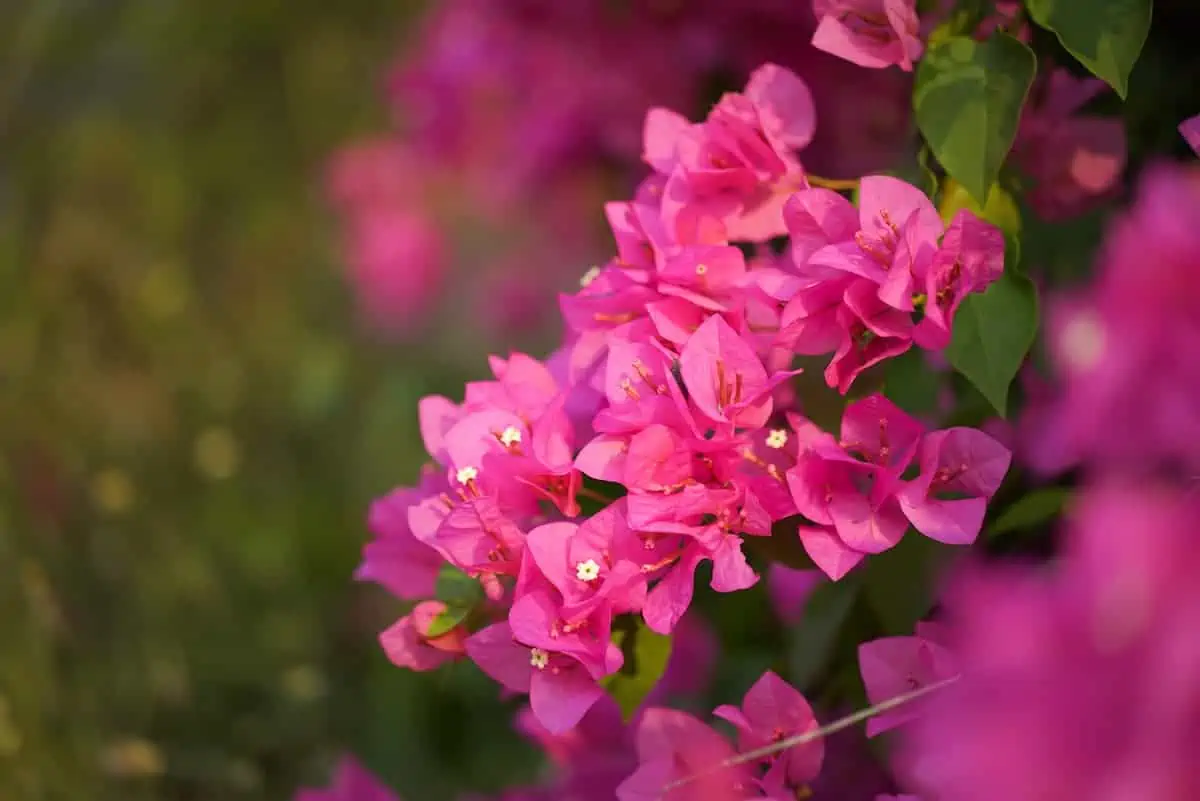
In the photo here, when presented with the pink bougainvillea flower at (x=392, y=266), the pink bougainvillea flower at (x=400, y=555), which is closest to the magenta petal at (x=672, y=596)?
the pink bougainvillea flower at (x=400, y=555)

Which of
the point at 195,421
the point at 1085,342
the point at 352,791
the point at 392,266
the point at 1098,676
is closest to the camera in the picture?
the point at 1098,676

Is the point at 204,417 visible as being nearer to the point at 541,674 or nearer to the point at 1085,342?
the point at 541,674

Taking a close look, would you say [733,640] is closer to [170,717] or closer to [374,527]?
[374,527]

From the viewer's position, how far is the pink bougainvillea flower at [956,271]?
0.40 metres

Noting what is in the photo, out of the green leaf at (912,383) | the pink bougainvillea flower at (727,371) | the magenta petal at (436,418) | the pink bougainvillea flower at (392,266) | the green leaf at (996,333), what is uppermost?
the pink bougainvillea flower at (727,371)

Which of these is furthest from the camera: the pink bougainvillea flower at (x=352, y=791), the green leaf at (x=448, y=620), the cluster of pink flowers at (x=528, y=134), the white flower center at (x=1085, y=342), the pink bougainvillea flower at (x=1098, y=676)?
the cluster of pink flowers at (x=528, y=134)

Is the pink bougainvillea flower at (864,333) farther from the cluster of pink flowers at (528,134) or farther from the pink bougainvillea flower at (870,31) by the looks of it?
the cluster of pink flowers at (528,134)

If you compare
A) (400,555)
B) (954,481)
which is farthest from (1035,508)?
(400,555)

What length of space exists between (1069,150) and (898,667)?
26 centimetres

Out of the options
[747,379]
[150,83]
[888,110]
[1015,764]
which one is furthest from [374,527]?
[150,83]

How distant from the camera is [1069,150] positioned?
0.52 m

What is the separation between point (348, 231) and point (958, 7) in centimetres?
115

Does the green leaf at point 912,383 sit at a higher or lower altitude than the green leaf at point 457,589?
higher

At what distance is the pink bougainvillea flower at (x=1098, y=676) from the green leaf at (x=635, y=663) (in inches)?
8.1
